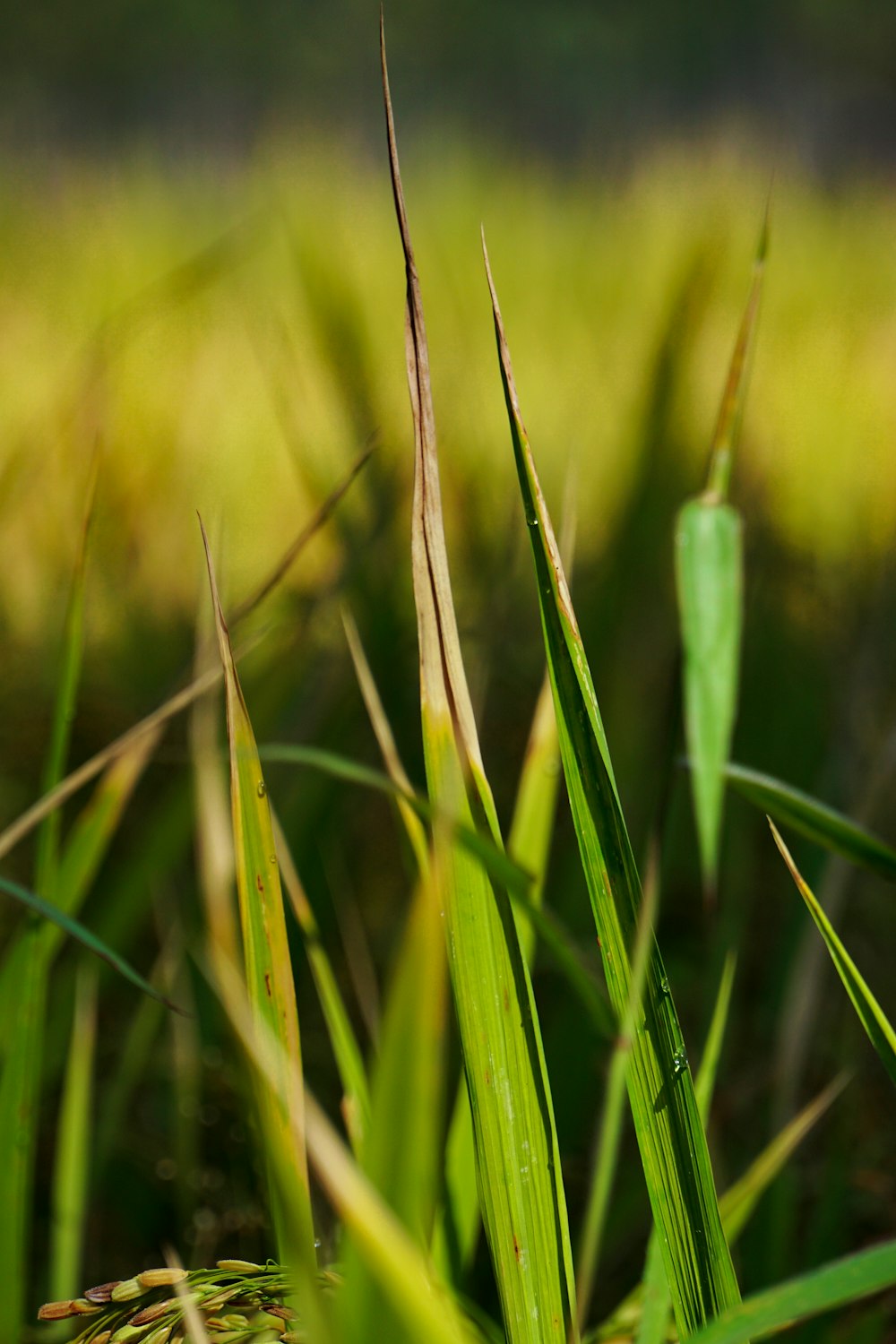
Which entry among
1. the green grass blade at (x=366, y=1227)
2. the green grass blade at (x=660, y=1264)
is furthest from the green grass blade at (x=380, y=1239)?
the green grass blade at (x=660, y=1264)

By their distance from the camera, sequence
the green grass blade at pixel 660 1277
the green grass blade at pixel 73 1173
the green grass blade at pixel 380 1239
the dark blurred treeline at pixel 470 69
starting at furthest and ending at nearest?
the dark blurred treeline at pixel 470 69 < the green grass blade at pixel 73 1173 < the green grass blade at pixel 660 1277 < the green grass blade at pixel 380 1239

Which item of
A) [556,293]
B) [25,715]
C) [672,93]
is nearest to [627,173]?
[556,293]

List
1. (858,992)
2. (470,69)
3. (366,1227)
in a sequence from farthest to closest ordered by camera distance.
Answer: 1. (470,69)
2. (858,992)
3. (366,1227)

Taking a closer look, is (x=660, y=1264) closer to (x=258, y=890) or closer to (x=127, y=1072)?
(x=258, y=890)

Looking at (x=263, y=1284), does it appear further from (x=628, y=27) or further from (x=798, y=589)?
(x=628, y=27)

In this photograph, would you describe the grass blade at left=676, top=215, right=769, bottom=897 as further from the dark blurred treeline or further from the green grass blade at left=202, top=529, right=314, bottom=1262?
the dark blurred treeline

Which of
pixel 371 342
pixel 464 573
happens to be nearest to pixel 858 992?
pixel 371 342

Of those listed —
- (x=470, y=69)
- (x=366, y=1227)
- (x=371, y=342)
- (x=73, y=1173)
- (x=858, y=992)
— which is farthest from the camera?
(x=470, y=69)

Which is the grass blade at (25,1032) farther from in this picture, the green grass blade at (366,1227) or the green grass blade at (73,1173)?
the green grass blade at (366,1227)
